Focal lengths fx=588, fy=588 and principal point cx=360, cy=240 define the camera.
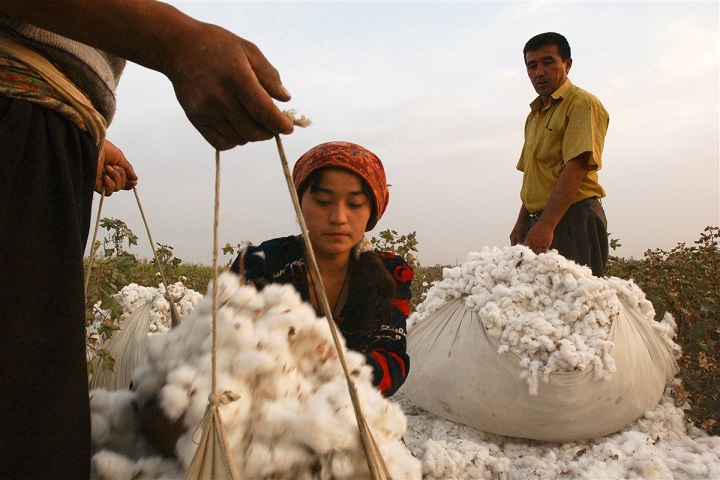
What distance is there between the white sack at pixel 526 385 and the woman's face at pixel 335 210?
92 cm

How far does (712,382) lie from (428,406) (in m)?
1.26

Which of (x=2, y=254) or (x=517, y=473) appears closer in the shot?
(x=2, y=254)

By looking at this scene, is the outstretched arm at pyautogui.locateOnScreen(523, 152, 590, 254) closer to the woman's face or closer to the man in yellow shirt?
the man in yellow shirt

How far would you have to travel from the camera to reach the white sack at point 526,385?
229 centimetres

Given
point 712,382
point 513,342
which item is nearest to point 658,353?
point 712,382

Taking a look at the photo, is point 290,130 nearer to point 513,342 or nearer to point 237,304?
point 237,304

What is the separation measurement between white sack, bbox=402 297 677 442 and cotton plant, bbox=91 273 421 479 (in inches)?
57.5

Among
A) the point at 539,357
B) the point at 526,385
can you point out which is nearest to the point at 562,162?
the point at 539,357

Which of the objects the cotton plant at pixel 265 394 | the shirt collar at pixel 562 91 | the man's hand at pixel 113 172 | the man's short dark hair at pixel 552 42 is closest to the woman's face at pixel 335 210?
the man's hand at pixel 113 172

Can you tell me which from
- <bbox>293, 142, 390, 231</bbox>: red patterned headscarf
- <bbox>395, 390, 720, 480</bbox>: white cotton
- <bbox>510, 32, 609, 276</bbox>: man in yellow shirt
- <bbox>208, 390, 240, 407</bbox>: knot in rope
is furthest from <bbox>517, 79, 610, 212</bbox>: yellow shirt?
<bbox>208, 390, 240, 407</bbox>: knot in rope

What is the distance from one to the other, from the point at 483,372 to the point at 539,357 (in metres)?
0.24

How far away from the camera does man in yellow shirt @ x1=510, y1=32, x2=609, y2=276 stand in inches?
112

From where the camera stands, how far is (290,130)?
2.65 feet

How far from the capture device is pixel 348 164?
1.84m
